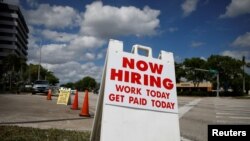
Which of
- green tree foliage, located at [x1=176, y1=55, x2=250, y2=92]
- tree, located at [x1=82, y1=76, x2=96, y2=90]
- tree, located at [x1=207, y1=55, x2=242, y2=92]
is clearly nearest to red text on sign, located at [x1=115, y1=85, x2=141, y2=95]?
green tree foliage, located at [x1=176, y1=55, x2=250, y2=92]

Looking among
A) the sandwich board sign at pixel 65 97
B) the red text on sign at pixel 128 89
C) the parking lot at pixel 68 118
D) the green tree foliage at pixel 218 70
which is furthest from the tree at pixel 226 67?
the red text on sign at pixel 128 89

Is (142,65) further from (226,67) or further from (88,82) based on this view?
(88,82)

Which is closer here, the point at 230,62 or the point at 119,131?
the point at 119,131

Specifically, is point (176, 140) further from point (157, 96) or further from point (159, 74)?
point (159, 74)

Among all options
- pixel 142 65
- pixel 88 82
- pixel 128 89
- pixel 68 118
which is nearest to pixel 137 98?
pixel 128 89

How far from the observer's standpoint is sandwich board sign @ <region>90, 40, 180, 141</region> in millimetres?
4238

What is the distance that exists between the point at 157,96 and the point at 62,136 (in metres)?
3.23

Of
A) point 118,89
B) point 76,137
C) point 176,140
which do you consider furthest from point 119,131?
point 76,137

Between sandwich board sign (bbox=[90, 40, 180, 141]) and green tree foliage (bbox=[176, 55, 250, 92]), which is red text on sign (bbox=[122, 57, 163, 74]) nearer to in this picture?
sandwich board sign (bbox=[90, 40, 180, 141])

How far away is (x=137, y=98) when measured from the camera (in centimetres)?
447

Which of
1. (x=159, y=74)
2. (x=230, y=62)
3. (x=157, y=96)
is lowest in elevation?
(x=157, y=96)

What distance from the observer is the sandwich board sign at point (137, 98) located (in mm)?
4238

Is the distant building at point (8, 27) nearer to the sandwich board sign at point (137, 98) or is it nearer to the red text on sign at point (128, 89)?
the sandwich board sign at point (137, 98)

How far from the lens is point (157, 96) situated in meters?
4.60
